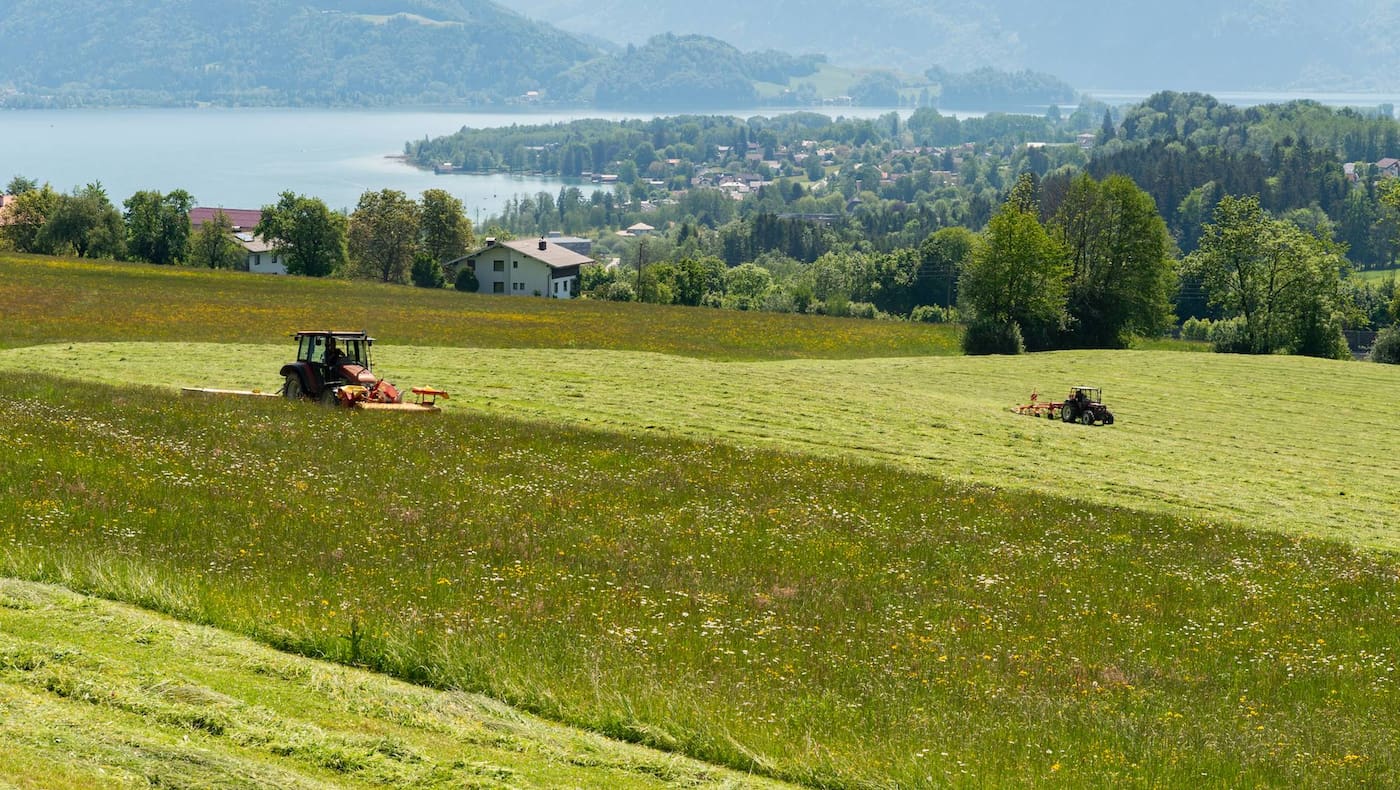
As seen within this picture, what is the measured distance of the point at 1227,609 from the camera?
24391 millimetres

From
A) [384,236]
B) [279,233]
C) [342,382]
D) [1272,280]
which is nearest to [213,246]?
[279,233]

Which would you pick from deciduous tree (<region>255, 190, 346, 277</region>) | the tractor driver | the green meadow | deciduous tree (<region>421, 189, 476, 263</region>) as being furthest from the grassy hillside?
deciduous tree (<region>421, 189, 476, 263</region>)

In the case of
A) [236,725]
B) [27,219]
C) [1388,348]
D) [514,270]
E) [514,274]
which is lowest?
[236,725]

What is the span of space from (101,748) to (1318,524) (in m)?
31.2

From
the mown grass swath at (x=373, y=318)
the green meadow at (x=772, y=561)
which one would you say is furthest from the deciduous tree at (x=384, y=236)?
the green meadow at (x=772, y=561)

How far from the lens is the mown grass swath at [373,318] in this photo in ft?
233

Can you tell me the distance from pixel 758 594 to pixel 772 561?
2527 mm

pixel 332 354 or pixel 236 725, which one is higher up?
pixel 332 354

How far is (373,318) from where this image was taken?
270 feet

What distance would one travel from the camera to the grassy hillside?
1284 centimetres

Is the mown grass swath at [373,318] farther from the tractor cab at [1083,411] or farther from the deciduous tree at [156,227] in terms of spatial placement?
the deciduous tree at [156,227]

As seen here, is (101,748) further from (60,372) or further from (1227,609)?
(60,372)

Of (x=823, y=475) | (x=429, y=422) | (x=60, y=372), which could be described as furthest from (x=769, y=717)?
(x=60, y=372)

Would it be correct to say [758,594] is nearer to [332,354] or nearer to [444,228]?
[332,354]
